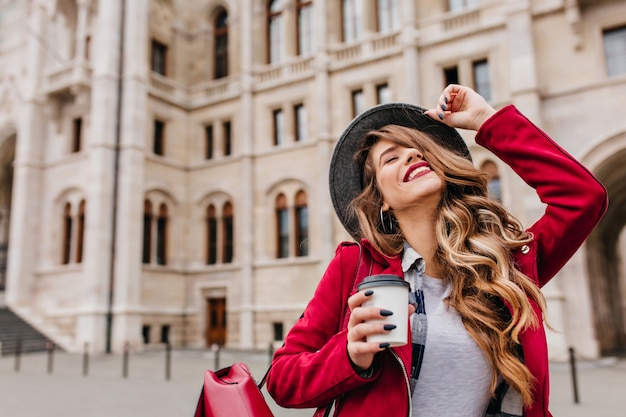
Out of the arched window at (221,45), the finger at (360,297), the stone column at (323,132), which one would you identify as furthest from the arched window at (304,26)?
the finger at (360,297)

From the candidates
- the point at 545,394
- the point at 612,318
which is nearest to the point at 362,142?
the point at 545,394

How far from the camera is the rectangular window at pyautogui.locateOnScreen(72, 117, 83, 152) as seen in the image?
75.4 feet

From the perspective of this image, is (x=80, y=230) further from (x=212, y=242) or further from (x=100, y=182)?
(x=212, y=242)

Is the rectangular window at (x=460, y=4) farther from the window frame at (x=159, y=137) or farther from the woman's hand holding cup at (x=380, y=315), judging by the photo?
the woman's hand holding cup at (x=380, y=315)

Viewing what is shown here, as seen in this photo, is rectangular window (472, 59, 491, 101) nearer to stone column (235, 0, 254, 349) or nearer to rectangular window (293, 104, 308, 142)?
rectangular window (293, 104, 308, 142)

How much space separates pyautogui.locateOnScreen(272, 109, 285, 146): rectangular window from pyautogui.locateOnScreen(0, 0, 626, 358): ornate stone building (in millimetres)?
73

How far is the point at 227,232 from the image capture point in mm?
22703

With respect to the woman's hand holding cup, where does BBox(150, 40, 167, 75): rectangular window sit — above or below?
above

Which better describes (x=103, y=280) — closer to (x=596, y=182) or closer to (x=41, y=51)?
(x=41, y=51)

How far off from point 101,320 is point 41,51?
12.6 meters

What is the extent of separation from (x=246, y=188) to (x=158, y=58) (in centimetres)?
775

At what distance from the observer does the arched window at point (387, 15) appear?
20.6 metres

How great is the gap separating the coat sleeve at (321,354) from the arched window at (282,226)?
19691 millimetres

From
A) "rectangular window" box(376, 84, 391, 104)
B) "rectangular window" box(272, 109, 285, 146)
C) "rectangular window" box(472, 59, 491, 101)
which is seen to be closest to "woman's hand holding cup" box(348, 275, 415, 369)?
"rectangular window" box(472, 59, 491, 101)
